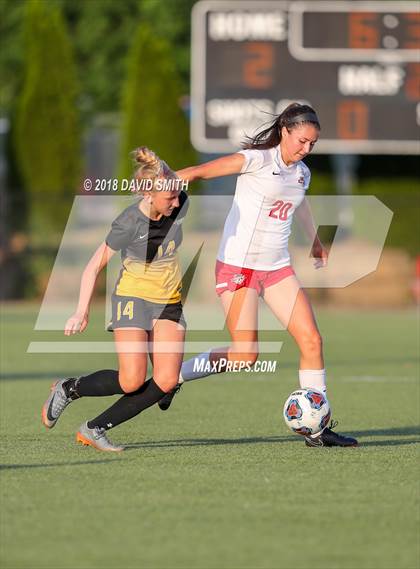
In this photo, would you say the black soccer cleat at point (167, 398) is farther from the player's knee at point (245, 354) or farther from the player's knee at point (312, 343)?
the player's knee at point (312, 343)

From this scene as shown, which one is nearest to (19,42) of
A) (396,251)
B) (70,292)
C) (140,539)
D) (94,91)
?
(94,91)

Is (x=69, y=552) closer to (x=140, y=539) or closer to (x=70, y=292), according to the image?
(x=140, y=539)

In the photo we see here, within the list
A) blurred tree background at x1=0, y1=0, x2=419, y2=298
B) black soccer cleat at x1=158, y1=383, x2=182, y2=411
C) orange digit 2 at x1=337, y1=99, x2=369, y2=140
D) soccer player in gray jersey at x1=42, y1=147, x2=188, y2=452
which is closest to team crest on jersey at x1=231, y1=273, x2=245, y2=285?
soccer player in gray jersey at x1=42, y1=147, x2=188, y2=452

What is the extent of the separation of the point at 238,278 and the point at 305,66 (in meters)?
14.3

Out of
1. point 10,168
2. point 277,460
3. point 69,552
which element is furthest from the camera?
point 10,168

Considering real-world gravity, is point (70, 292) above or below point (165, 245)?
below

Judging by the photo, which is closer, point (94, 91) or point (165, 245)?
point (165, 245)

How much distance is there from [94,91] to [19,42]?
247cm

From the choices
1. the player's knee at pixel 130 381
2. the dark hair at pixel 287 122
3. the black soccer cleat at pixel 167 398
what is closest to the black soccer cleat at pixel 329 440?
the black soccer cleat at pixel 167 398

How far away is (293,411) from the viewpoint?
858 cm

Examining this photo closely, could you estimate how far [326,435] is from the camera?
8664mm

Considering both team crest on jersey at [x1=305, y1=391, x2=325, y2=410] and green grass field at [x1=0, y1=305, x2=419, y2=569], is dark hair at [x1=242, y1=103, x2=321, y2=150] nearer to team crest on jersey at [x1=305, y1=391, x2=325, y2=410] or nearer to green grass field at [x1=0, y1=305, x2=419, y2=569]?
team crest on jersey at [x1=305, y1=391, x2=325, y2=410]

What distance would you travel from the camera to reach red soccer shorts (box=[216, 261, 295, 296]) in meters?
8.73

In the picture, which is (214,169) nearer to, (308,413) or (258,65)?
(308,413)
